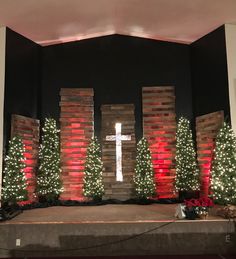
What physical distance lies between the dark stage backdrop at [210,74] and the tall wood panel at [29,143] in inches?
181

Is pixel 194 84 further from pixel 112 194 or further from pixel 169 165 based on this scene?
pixel 112 194

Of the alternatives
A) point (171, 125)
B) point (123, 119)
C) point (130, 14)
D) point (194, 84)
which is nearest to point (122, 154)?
point (123, 119)

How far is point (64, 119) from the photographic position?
9031 millimetres

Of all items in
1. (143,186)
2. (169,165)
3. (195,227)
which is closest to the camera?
(195,227)

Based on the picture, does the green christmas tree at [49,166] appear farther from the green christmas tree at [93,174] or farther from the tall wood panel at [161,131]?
the tall wood panel at [161,131]

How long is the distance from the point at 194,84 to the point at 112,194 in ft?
12.9

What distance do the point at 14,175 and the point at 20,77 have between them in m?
2.66

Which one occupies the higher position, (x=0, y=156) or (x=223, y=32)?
(x=223, y=32)

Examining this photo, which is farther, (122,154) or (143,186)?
(122,154)

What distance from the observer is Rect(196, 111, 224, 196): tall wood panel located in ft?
25.7

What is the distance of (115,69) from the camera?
9.27 meters

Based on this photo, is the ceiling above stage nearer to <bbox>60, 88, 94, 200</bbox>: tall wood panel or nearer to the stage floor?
<bbox>60, 88, 94, 200</bbox>: tall wood panel

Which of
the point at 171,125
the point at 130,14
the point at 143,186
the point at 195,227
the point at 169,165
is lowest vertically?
the point at 195,227

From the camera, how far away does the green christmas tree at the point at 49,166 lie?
8211 millimetres
